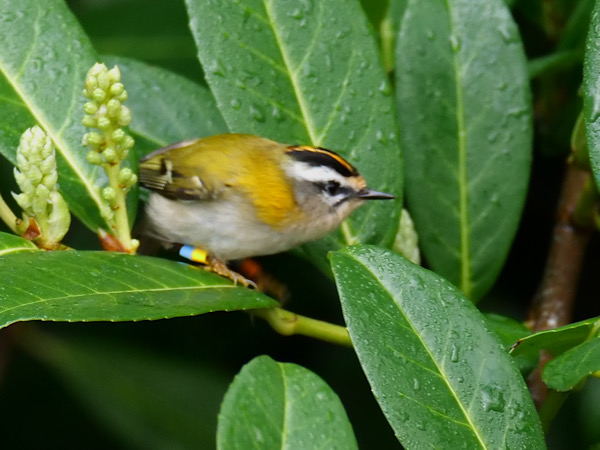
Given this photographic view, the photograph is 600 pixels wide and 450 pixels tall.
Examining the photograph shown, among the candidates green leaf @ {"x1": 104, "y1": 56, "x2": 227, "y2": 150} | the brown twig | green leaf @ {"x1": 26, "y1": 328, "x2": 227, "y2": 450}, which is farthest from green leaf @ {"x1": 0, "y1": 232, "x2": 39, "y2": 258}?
green leaf @ {"x1": 26, "y1": 328, "x2": 227, "y2": 450}

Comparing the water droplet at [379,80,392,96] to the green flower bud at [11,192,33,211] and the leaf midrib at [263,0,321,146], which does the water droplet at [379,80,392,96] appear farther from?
the green flower bud at [11,192,33,211]

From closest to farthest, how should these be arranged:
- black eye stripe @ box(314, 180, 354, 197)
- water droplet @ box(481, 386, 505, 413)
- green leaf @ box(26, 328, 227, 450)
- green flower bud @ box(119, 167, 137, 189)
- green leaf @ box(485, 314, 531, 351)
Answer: water droplet @ box(481, 386, 505, 413) < green flower bud @ box(119, 167, 137, 189) < green leaf @ box(485, 314, 531, 351) < black eye stripe @ box(314, 180, 354, 197) < green leaf @ box(26, 328, 227, 450)

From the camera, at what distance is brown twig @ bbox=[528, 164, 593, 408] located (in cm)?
207

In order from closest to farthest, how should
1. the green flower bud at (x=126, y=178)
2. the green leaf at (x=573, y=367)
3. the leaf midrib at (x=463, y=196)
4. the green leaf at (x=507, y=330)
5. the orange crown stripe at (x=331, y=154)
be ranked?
1. the green leaf at (x=573, y=367)
2. the green flower bud at (x=126, y=178)
3. the green leaf at (x=507, y=330)
4. the orange crown stripe at (x=331, y=154)
5. the leaf midrib at (x=463, y=196)

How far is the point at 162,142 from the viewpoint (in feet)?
6.95

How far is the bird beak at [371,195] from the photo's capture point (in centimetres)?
189

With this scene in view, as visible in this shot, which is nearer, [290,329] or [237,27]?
[290,329]

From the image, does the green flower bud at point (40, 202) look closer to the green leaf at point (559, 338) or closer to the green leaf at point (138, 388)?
the green leaf at point (559, 338)

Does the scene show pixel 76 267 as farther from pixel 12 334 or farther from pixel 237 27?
pixel 12 334

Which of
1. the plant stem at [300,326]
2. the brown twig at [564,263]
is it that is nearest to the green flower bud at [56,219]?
the plant stem at [300,326]

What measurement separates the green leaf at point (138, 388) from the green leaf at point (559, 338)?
1557 millimetres

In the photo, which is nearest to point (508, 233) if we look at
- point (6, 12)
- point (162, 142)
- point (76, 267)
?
point (162, 142)

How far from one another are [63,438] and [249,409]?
178cm

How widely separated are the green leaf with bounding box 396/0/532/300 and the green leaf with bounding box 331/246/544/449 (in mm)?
655
